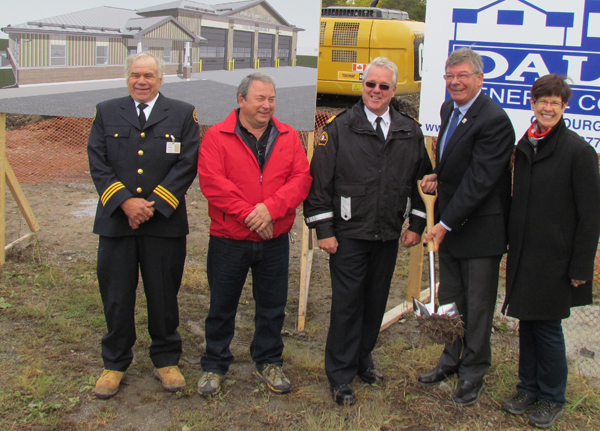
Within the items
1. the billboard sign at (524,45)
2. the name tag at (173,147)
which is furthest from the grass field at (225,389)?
the billboard sign at (524,45)

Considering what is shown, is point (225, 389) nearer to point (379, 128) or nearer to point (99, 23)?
point (379, 128)

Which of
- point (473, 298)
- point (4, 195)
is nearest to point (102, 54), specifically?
point (4, 195)

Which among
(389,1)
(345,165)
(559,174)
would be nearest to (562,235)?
(559,174)

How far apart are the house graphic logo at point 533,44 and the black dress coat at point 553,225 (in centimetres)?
93

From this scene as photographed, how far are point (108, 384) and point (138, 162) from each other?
Result: 51.7 inches

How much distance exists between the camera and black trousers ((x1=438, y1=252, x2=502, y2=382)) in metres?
2.96

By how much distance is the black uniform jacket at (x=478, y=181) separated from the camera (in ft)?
9.10

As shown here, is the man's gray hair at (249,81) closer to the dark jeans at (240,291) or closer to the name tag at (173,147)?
the name tag at (173,147)

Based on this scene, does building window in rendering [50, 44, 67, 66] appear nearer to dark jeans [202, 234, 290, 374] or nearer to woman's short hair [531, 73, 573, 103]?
dark jeans [202, 234, 290, 374]

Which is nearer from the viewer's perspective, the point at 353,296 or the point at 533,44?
the point at 353,296

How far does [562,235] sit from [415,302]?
0.85 metres

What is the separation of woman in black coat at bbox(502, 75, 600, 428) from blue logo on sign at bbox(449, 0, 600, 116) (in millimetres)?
905

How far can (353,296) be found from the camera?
306cm

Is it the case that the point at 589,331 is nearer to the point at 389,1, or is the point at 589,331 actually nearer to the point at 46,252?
the point at 46,252
